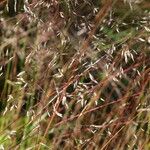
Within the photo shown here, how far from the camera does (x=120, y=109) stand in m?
1.74

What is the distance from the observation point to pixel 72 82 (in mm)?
1609

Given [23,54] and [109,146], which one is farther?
[23,54]

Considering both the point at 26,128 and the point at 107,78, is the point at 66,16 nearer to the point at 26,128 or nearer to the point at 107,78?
the point at 107,78

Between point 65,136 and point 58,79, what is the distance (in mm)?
221

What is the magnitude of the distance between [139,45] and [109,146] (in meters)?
0.50

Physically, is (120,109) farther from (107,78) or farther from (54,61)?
(54,61)

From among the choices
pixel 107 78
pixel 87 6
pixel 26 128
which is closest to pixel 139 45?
pixel 87 6

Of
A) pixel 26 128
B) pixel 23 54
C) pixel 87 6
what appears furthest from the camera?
pixel 87 6

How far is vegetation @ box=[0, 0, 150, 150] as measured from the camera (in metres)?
1.67

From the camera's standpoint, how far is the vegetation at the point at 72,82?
1666mm

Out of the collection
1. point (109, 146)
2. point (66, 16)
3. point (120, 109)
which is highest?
point (66, 16)

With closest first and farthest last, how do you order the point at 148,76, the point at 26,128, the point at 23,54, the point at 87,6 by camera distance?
the point at 26,128 < the point at 148,76 < the point at 23,54 < the point at 87,6

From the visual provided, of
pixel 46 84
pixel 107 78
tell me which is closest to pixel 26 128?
pixel 46 84

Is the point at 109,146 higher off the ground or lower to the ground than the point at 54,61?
lower
